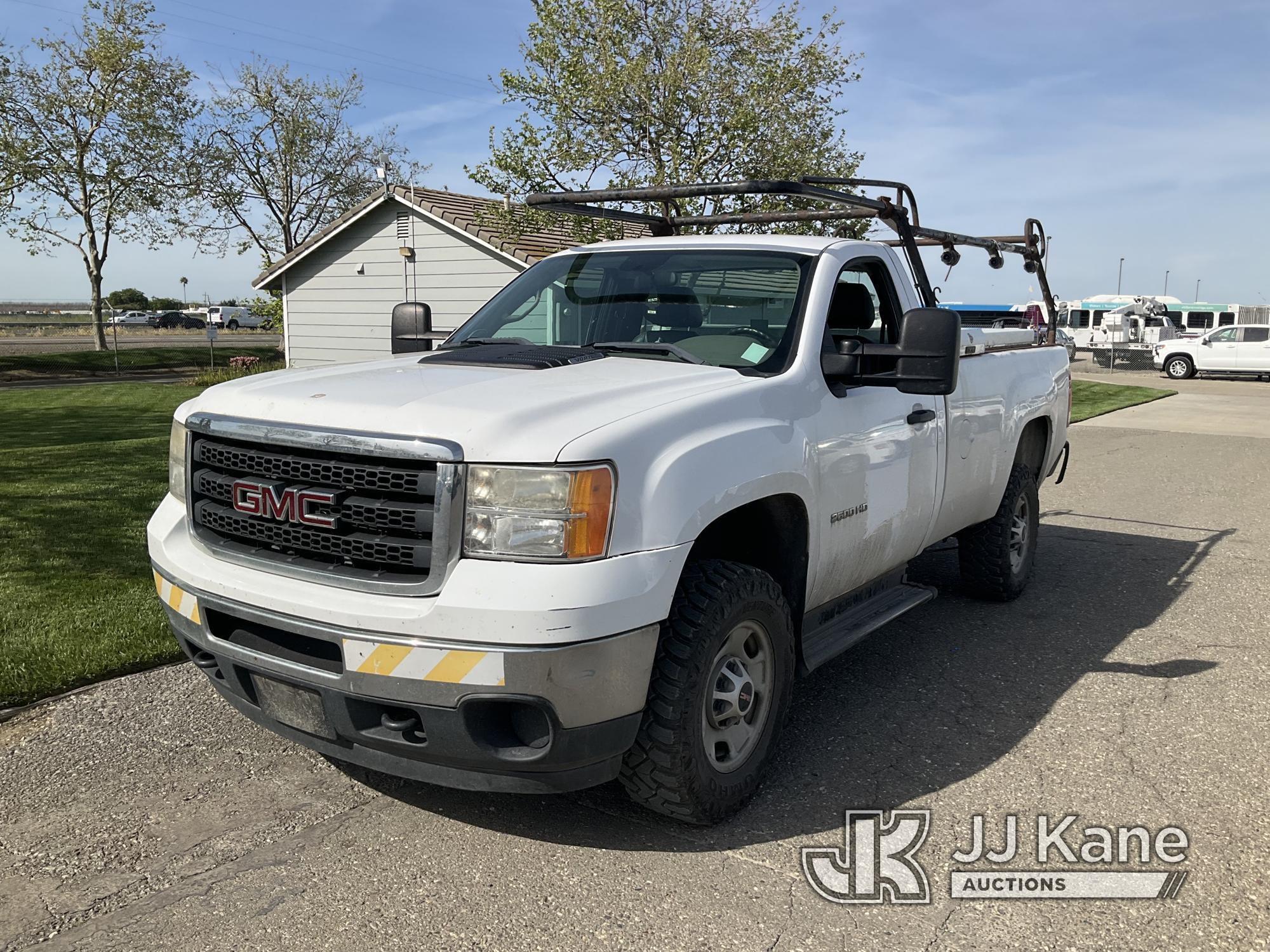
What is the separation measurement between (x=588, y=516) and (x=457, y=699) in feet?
1.99

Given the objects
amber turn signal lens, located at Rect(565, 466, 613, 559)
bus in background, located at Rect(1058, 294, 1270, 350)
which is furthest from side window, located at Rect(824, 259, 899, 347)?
bus in background, located at Rect(1058, 294, 1270, 350)

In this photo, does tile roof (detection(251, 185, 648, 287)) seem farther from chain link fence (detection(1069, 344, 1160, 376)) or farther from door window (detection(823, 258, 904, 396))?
chain link fence (detection(1069, 344, 1160, 376))

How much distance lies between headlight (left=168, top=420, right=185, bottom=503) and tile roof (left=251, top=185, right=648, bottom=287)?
49.3 feet

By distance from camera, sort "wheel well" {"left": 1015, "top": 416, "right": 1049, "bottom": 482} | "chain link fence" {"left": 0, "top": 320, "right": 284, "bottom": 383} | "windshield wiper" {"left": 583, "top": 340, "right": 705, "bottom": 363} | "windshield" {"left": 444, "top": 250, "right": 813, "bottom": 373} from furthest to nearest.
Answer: "chain link fence" {"left": 0, "top": 320, "right": 284, "bottom": 383}
"wheel well" {"left": 1015, "top": 416, "right": 1049, "bottom": 482}
"windshield" {"left": 444, "top": 250, "right": 813, "bottom": 373}
"windshield wiper" {"left": 583, "top": 340, "right": 705, "bottom": 363}

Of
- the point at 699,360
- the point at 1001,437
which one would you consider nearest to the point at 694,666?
the point at 699,360

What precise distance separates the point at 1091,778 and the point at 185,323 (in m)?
72.3

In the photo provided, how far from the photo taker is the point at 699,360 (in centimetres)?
392

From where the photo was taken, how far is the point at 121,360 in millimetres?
31594

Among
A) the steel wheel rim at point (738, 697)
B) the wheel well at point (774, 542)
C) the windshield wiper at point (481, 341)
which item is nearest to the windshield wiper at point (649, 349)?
the windshield wiper at point (481, 341)

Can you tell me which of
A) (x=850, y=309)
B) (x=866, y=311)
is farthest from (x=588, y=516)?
(x=866, y=311)

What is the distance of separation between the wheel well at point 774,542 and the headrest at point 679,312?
895mm

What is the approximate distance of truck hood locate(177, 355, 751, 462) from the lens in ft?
9.60

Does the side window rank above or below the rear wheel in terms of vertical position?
above

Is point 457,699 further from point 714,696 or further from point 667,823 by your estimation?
point 667,823
